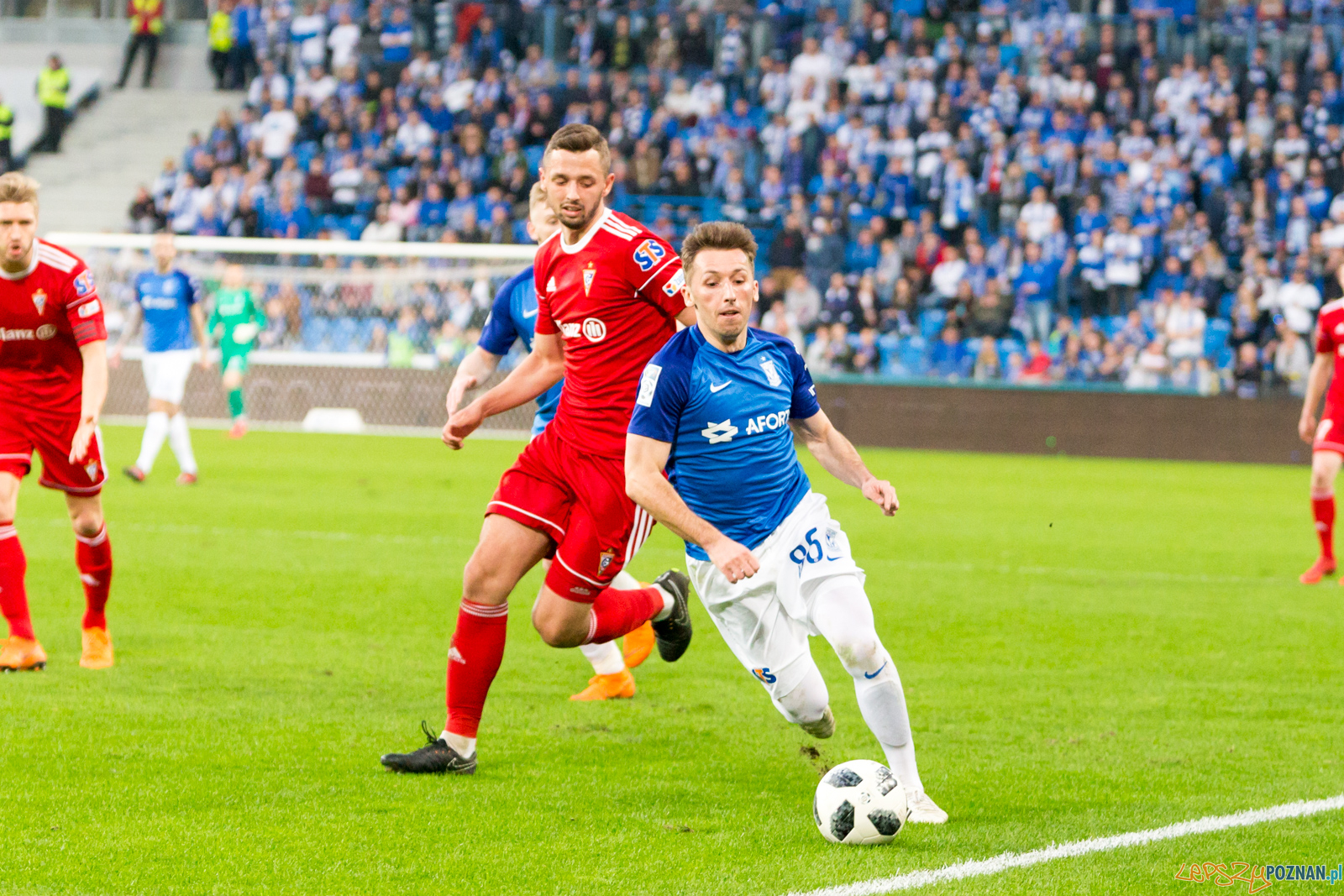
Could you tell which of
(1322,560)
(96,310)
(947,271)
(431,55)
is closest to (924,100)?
(947,271)

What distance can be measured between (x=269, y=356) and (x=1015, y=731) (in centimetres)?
1850

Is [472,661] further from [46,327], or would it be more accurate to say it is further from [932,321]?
[932,321]

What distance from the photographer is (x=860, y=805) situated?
4605 millimetres

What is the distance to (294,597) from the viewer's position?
9180 millimetres

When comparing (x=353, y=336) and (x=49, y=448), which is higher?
(x=49, y=448)

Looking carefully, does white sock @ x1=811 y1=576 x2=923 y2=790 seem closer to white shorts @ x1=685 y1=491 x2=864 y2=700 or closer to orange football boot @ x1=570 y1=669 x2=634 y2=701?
white shorts @ x1=685 y1=491 x2=864 y2=700

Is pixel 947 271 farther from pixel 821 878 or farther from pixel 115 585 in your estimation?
pixel 821 878

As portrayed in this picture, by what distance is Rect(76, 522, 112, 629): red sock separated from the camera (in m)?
7.20

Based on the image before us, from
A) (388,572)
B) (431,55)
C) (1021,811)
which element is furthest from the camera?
(431,55)

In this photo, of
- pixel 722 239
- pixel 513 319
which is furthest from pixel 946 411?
pixel 722 239

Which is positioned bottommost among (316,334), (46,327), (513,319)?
(316,334)

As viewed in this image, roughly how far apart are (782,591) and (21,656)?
382 cm

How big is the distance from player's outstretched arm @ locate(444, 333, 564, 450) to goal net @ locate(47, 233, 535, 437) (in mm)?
16705

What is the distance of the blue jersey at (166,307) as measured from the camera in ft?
49.2
